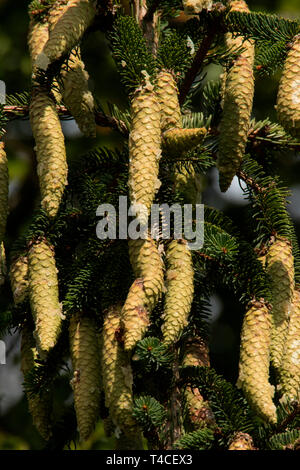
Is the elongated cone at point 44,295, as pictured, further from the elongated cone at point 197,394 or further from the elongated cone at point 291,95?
the elongated cone at point 291,95

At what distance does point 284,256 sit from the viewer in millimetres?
1685

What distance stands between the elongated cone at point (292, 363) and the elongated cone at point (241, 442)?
0.55ft

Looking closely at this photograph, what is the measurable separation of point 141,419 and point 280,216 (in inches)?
24.0

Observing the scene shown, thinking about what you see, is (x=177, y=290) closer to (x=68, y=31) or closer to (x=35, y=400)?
(x=35, y=400)

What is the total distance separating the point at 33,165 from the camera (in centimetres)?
361

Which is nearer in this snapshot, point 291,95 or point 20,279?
point 291,95

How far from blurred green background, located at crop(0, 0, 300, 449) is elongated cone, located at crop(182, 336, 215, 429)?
41.6 inches

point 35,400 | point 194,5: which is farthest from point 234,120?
point 35,400

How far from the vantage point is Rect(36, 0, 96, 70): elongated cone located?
1602 millimetres

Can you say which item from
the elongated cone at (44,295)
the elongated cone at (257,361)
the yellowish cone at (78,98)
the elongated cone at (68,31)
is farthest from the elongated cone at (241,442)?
the elongated cone at (68,31)

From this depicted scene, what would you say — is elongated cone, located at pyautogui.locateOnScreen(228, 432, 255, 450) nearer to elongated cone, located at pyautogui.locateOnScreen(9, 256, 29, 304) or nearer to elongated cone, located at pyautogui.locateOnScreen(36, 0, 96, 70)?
elongated cone, located at pyautogui.locateOnScreen(9, 256, 29, 304)

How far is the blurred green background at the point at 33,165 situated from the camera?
10.1 feet

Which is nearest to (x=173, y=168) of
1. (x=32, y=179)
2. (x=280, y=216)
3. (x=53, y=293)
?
(x=280, y=216)

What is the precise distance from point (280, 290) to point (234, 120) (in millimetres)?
395
